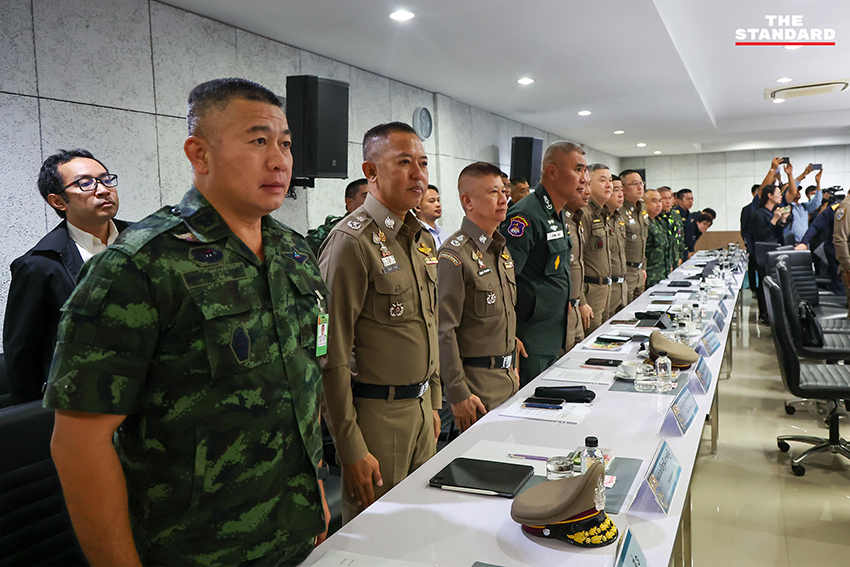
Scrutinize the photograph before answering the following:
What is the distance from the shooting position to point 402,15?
4547 mm

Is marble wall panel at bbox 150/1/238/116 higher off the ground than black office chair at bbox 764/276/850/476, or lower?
higher

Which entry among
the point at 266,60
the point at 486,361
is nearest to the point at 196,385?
the point at 486,361

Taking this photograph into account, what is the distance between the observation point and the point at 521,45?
550 centimetres

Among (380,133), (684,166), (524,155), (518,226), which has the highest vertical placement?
(684,166)

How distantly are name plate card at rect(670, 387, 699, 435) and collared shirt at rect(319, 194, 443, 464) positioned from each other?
0.76m

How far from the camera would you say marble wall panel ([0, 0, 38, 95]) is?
328 centimetres

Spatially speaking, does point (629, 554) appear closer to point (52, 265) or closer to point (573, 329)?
point (52, 265)

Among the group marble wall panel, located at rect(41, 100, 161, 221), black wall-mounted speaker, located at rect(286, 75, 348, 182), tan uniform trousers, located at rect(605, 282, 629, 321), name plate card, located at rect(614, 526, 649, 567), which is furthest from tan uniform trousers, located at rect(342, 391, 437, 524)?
tan uniform trousers, located at rect(605, 282, 629, 321)

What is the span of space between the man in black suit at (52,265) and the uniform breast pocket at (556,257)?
6.71 feet

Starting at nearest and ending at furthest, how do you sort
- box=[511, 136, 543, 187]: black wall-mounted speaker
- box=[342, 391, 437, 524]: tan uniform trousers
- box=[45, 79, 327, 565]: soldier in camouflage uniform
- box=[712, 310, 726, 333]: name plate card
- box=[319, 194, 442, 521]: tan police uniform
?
box=[45, 79, 327, 565]: soldier in camouflage uniform, box=[319, 194, 442, 521]: tan police uniform, box=[342, 391, 437, 524]: tan uniform trousers, box=[712, 310, 726, 333]: name plate card, box=[511, 136, 543, 187]: black wall-mounted speaker

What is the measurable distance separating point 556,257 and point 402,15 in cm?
239

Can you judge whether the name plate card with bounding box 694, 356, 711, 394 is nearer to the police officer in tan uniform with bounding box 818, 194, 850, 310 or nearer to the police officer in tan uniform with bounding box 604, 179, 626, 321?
the police officer in tan uniform with bounding box 604, 179, 626, 321

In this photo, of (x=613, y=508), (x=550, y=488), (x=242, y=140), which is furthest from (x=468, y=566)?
(x=242, y=140)

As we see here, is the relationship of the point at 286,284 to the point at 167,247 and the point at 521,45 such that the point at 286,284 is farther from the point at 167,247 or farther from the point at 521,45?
the point at 521,45
